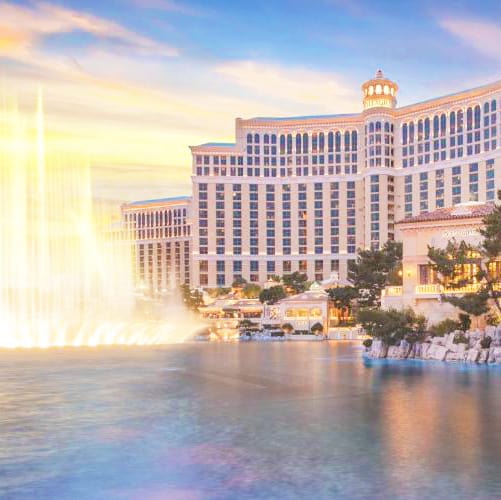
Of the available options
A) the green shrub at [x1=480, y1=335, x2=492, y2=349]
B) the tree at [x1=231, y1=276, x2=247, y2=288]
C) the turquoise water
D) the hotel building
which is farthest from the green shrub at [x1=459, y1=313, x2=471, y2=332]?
the tree at [x1=231, y1=276, x2=247, y2=288]

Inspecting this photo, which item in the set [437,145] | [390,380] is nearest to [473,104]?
[437,145]

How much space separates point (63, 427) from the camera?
28234 mm

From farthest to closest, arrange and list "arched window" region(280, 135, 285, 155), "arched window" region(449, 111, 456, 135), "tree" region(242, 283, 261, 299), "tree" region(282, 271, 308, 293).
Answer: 1. "arched window" region(280, 135, 285, 155)
2. "tree" region(242, 283, 261, 299)
3. "arched window" region(449, 111, 456, 135)
4. "tree" region(282, 271, 308, 293)

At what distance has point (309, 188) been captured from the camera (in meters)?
168

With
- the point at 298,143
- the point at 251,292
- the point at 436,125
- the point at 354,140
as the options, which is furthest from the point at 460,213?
the point at 298,143

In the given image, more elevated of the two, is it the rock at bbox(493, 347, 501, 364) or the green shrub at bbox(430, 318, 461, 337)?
the green shrub at bbox(430, 318, 461, 337)

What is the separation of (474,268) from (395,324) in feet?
23.9

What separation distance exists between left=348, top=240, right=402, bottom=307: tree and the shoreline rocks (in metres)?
32.7

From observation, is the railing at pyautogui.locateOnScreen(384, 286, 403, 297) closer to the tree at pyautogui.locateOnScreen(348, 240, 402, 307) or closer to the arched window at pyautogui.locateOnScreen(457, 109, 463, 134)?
the tree at pyautogui.locateOnScreen(348, 240, 402, 307)

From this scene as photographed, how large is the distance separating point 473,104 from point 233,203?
2251 inches

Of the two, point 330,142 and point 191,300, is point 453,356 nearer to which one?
point 191,300

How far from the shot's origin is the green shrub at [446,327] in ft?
177

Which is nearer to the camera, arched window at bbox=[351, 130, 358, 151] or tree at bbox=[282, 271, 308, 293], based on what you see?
tree at bbox=[282, 271, 308, 293]

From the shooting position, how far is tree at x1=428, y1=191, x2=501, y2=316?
5112 centimetres
